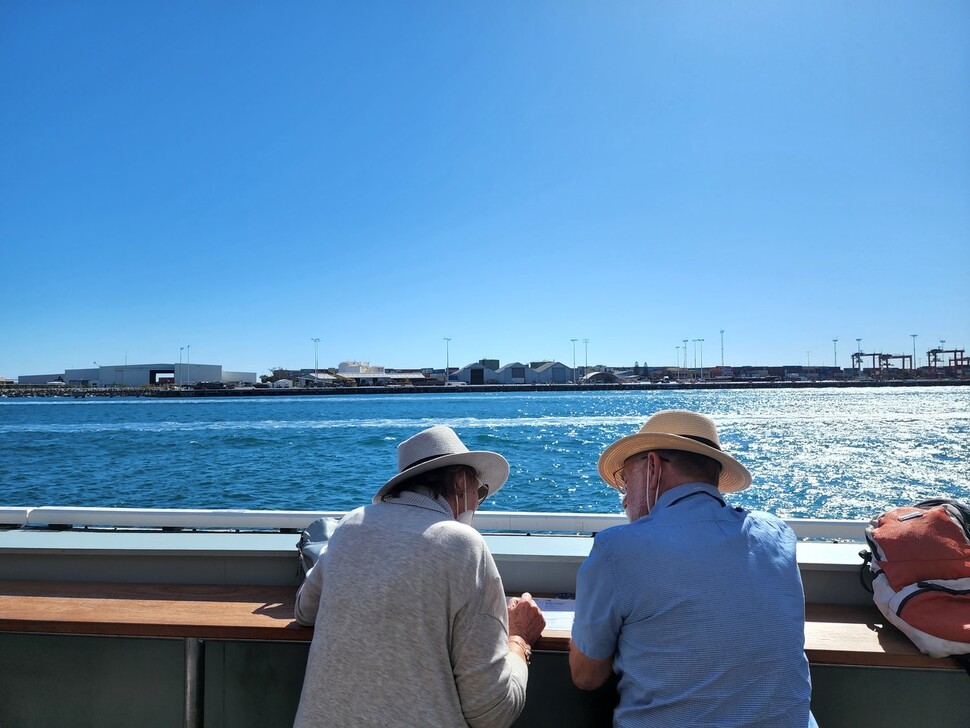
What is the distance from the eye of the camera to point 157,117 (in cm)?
943

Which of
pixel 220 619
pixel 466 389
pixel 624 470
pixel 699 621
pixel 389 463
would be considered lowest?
pixel 389 463

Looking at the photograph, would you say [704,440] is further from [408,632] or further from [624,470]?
[408,632]

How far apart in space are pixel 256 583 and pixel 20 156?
17.9ft

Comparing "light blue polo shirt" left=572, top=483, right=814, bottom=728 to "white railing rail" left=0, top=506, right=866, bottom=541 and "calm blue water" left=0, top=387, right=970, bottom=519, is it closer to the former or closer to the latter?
"white railing rail" left=0, top=506, right=866, bottom=541

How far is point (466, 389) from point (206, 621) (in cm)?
6452

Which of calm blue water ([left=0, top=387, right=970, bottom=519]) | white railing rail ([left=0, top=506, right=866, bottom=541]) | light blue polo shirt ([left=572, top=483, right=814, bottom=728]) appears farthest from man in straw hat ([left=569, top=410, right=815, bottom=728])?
Result: calm blue water ([left=0, top=387, right=970, bottom=519])

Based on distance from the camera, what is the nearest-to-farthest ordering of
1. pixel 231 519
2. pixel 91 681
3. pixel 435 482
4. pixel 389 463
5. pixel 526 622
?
pixel 435 482 < pixel 526 622 < pixel 91 681 < pixel 231 519 < pixel 389 463

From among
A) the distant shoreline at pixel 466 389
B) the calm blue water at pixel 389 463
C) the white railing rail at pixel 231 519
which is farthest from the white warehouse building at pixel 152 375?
the white railing rail at pixel 231 519

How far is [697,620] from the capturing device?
925 mm

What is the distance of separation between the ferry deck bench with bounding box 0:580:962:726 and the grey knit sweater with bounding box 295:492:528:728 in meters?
0.35

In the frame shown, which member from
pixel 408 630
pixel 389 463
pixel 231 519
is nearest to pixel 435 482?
pixel 408 630

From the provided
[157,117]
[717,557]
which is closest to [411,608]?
[717,557]

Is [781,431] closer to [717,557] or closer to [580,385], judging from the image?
[717,557]

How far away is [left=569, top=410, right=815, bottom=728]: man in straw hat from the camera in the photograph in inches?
35.9
